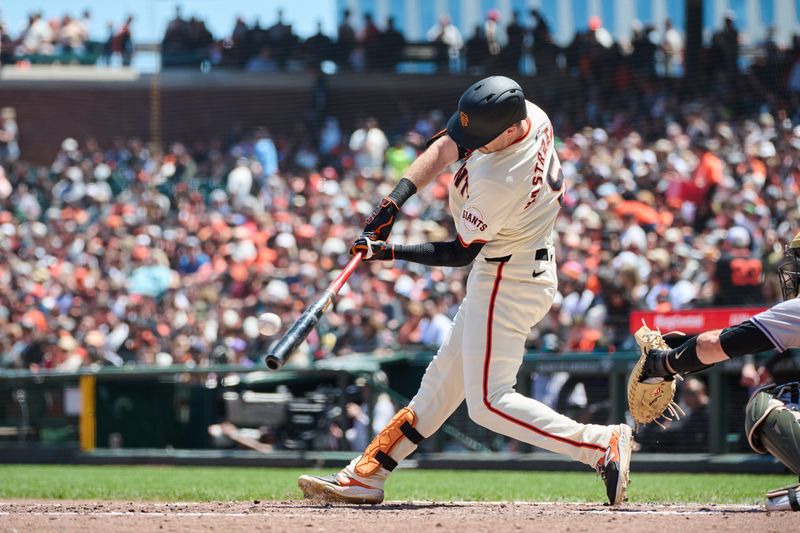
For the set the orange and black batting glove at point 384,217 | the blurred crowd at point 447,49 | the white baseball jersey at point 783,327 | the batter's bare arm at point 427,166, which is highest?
the blurred crowd at point 447,49

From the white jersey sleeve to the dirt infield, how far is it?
44.4 inches

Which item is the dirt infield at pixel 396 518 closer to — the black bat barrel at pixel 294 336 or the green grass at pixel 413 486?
the black bat barrel at pixel 294 336

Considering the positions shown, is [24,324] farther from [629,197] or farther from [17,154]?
[17,154]

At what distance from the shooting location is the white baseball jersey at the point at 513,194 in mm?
4590

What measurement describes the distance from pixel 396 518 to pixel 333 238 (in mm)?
10133

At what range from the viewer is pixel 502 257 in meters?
4.76

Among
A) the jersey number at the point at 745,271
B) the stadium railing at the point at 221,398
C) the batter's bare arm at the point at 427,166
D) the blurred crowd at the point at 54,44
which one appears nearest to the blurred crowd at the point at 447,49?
the blurred crowd at the point at 54,44

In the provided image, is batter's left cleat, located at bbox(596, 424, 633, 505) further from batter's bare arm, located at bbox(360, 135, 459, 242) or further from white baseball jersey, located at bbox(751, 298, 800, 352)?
batter's bare arm, located at bbox(360, 135, 459, 242)

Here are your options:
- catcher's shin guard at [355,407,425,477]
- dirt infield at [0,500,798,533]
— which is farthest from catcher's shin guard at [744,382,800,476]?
catcher's shin guard at [355,407,425,477]

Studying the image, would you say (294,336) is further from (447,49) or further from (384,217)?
(447,49)

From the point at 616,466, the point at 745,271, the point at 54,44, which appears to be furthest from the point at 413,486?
the point at 54,44

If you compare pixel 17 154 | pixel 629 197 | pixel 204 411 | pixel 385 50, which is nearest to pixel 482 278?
pixel 204 411

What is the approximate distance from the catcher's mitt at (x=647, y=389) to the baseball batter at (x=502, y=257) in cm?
11

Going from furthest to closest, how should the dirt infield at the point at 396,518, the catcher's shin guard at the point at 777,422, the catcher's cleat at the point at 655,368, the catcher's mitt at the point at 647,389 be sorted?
1. the catcher's mitt at the point at 647,389
2. the catcher's cleat at the point at 655,368
3. the catcher's shin guard at the point at 777,422
4. the dirt infield at the point at 396,518
